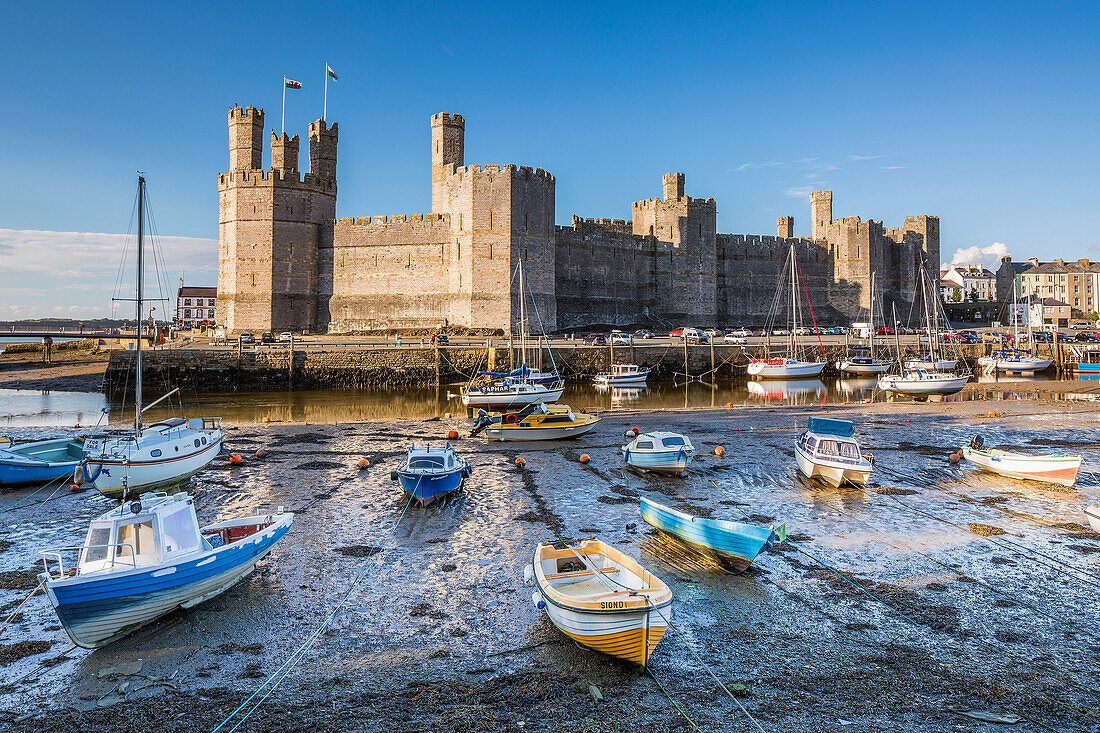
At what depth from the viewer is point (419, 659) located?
6867 mm

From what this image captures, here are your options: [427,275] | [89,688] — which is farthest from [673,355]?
[89,688]

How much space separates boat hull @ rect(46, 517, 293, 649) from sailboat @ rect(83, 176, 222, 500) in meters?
5.63

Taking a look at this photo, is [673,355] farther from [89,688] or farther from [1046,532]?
[89,688]

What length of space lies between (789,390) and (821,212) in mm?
30978

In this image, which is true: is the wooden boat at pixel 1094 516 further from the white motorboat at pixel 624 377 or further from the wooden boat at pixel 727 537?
the white motorboat at pixel 624 377

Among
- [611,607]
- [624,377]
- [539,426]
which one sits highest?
[624,377]

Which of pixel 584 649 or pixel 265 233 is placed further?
pixel 265 233

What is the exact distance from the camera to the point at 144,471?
13742 millimetres

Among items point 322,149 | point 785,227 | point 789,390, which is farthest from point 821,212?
point 322,149

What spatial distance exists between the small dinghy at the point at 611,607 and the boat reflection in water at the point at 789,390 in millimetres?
23701

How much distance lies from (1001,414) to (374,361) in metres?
26.6

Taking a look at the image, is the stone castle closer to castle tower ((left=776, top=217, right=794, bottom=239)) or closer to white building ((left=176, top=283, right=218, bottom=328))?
castle tower ((left=776, top=217, right=794, bottom=239))

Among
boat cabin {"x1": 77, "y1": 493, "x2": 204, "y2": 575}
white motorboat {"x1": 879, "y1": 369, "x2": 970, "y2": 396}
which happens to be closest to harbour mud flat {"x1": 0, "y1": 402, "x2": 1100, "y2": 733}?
boat cabin {"x1": 77, "y1": 493, "x2": 204, "y2": 575}

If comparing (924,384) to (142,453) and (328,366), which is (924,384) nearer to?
(328,366)
